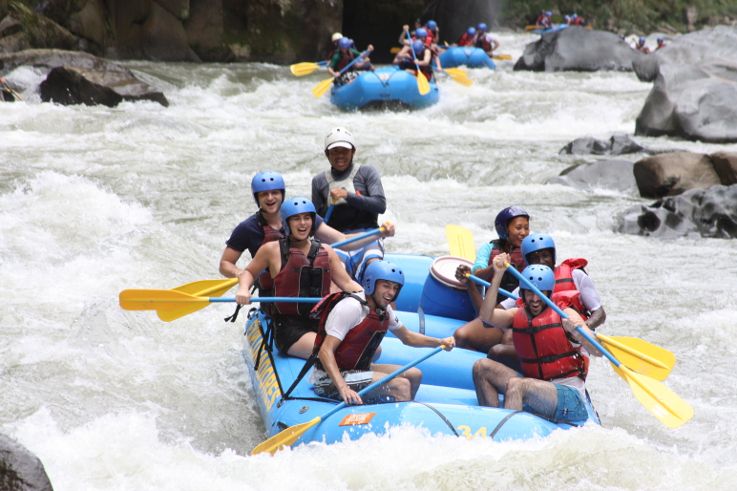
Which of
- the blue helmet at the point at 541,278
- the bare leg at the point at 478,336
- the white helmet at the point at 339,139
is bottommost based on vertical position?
the bare leg at the point at 478,336

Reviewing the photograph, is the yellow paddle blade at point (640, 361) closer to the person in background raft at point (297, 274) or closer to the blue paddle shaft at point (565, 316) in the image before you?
the blue paddle shaft at point (565, 316)

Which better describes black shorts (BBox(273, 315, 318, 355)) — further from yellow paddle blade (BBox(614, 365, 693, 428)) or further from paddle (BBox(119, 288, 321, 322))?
yellow paddle blade (BBox(614, 365, 693, 428))

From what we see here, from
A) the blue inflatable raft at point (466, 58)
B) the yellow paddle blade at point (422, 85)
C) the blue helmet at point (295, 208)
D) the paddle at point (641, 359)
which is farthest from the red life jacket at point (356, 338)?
the blue inflatable raft at point (466, 58)

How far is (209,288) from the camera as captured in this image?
5598 millimetres

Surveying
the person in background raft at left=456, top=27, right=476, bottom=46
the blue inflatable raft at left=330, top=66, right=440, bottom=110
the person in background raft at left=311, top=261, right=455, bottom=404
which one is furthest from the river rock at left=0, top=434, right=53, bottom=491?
the person in background raft at left=456, top=27, right=476, bottom=46

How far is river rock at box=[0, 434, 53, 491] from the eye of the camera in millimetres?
3277

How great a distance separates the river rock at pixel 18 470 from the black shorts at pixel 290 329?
1.89m

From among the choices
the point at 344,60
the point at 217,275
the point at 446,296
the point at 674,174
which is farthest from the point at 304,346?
the point at 344,60

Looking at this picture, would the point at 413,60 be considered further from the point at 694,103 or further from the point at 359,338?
the point at 359,338

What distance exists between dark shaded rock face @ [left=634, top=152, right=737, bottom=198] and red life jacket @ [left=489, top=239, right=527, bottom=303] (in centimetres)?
518

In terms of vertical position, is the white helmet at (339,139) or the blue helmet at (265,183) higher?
the white helmet at (339,139)

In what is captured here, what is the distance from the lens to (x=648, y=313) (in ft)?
23.3

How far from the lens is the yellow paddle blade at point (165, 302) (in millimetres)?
5340

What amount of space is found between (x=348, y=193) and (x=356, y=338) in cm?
149
